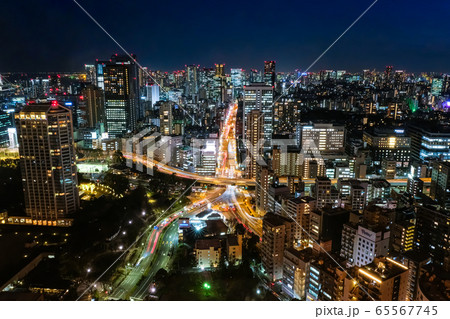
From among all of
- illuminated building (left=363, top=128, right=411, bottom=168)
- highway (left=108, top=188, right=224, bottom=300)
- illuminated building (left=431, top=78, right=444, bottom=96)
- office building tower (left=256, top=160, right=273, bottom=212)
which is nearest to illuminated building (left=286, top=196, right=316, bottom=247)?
office building tower (left=256, top=160, right=273, bottom=212)

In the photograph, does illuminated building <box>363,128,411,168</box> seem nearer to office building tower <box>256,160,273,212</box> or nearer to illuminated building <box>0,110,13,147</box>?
office building tower <box>256,160,273,212</box>

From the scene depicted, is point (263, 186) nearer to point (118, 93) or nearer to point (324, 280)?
point (324, 280)

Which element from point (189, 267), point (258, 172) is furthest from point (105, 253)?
point (258, 172)

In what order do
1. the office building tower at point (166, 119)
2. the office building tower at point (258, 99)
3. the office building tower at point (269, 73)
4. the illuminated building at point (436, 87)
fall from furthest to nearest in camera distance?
1. the office building tower at point (269, 73)
2. the illuminated building at point (436, 87)
3. the office building tower at point (166, 119)
4. the office building tower at point (258, 99)

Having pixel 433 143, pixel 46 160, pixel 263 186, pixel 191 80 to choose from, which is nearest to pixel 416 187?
pixel 433 143

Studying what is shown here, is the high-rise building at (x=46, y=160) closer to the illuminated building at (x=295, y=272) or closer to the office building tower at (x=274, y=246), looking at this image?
the office building tower at (x=274, y=246)

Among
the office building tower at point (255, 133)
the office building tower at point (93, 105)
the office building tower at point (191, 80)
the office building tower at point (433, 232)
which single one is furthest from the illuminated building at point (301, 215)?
the office building tower at point (191, 80)
